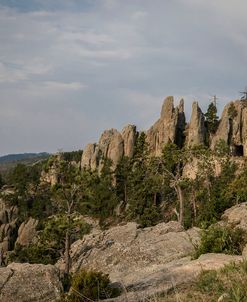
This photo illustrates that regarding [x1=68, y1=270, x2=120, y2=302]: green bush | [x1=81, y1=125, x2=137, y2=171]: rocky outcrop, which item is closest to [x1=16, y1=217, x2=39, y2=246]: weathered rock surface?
[x1=81, y1=125, x2=137, y2=171]: rocky outcrop

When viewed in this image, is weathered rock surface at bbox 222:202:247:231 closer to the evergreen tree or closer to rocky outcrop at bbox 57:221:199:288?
rocky outcrop at bbox 57:221:199:288

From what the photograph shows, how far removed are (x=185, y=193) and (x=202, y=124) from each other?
2407cm

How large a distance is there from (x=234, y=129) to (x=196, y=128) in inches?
319

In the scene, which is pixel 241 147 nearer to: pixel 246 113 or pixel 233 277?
pixel 246 113

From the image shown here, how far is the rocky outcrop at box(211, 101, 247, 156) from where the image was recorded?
92.5 meters

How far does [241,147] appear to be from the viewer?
3750 inches

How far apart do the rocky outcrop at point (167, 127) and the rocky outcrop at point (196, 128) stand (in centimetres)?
245

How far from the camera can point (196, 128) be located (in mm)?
92625

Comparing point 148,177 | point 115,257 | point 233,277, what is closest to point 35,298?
point 233,277

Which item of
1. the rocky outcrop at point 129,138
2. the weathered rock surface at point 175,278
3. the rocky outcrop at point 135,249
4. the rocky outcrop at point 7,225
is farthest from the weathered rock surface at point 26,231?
the weathered rock surface at point 175,278

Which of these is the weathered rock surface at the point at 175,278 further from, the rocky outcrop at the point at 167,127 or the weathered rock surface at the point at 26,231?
the rocky outcrop at the point at 167,127

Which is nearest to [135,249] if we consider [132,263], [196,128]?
[132,263]

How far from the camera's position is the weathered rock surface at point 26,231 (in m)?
82.2

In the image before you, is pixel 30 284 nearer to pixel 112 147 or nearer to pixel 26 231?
pixel 26 231
